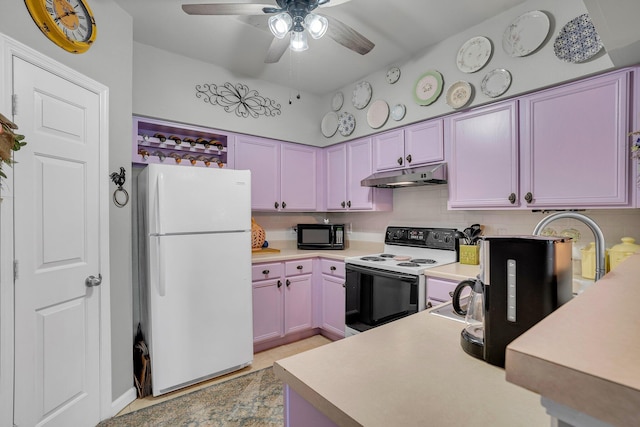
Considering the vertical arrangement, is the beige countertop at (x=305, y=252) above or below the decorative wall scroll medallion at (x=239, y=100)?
below

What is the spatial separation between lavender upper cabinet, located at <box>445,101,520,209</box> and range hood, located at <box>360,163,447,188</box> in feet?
0.29

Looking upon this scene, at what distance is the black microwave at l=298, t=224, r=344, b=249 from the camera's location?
11.3ft

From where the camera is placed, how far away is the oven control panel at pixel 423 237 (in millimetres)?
2670

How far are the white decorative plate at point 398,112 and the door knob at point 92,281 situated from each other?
2.61 meters

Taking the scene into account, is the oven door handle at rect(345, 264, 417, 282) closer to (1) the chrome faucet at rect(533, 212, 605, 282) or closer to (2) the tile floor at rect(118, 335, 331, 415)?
(2) the tile floor at rect(118, 335, 331, 415)

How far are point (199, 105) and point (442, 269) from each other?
2509 millimetres

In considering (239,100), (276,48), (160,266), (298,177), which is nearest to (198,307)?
(160,266)

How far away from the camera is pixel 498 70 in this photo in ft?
7.39

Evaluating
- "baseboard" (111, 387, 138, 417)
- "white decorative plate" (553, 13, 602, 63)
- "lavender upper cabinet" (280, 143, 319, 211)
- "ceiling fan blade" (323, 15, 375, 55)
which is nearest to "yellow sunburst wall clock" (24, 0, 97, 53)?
"ceiling fan blade" (323, 15, 375, 55)

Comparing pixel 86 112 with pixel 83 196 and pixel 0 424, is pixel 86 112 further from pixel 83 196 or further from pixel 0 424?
pixel 0 424

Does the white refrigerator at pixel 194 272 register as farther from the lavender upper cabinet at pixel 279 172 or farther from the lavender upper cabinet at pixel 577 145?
the lavender upper cabinet at pixel 577 145

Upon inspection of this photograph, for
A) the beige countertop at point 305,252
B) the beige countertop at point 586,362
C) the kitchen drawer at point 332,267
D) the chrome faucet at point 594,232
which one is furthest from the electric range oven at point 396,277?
the beige countertop at point 586,362

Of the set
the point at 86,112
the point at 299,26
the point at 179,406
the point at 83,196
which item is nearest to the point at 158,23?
the point at 86,112

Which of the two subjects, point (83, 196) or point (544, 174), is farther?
point (544, 174)
